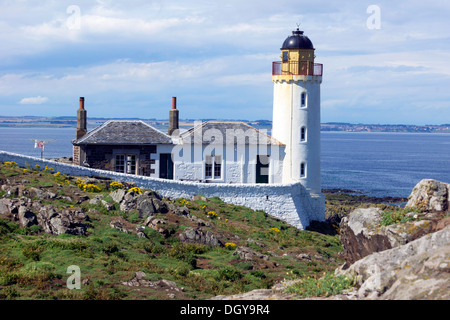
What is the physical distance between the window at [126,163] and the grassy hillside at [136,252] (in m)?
6.03

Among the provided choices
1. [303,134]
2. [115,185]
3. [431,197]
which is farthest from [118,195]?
[303,134]

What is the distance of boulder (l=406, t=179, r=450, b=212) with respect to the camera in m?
13.5

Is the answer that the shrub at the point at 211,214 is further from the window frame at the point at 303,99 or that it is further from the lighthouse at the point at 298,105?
the window frame at the point at 303,99

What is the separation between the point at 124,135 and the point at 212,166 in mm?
6136

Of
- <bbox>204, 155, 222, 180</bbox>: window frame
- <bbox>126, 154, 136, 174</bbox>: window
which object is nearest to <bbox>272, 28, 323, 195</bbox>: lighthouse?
<bbox>204, 155, 222, 180</bbox>: window frame

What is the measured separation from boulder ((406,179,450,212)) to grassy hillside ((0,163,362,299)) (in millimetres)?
3354

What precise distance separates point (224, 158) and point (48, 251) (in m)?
19.8

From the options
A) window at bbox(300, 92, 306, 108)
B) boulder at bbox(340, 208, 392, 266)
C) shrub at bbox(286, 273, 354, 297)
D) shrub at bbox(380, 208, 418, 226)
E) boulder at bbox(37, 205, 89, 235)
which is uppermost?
window at bbox(300, 92, 306, 108)

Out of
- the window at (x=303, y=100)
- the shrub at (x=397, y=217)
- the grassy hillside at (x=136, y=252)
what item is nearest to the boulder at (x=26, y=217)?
the grassy hillside at (x=136, y=252)

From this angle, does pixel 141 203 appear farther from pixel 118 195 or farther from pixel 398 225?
pixel 398 225

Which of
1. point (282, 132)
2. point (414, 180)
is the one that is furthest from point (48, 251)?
point (414, 180)

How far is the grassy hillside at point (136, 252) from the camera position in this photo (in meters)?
14.9

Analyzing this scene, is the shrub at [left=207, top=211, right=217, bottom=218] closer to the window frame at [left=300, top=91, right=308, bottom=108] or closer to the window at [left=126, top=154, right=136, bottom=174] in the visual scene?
the window at [left=126, top=154, right=136, bottom=174]
